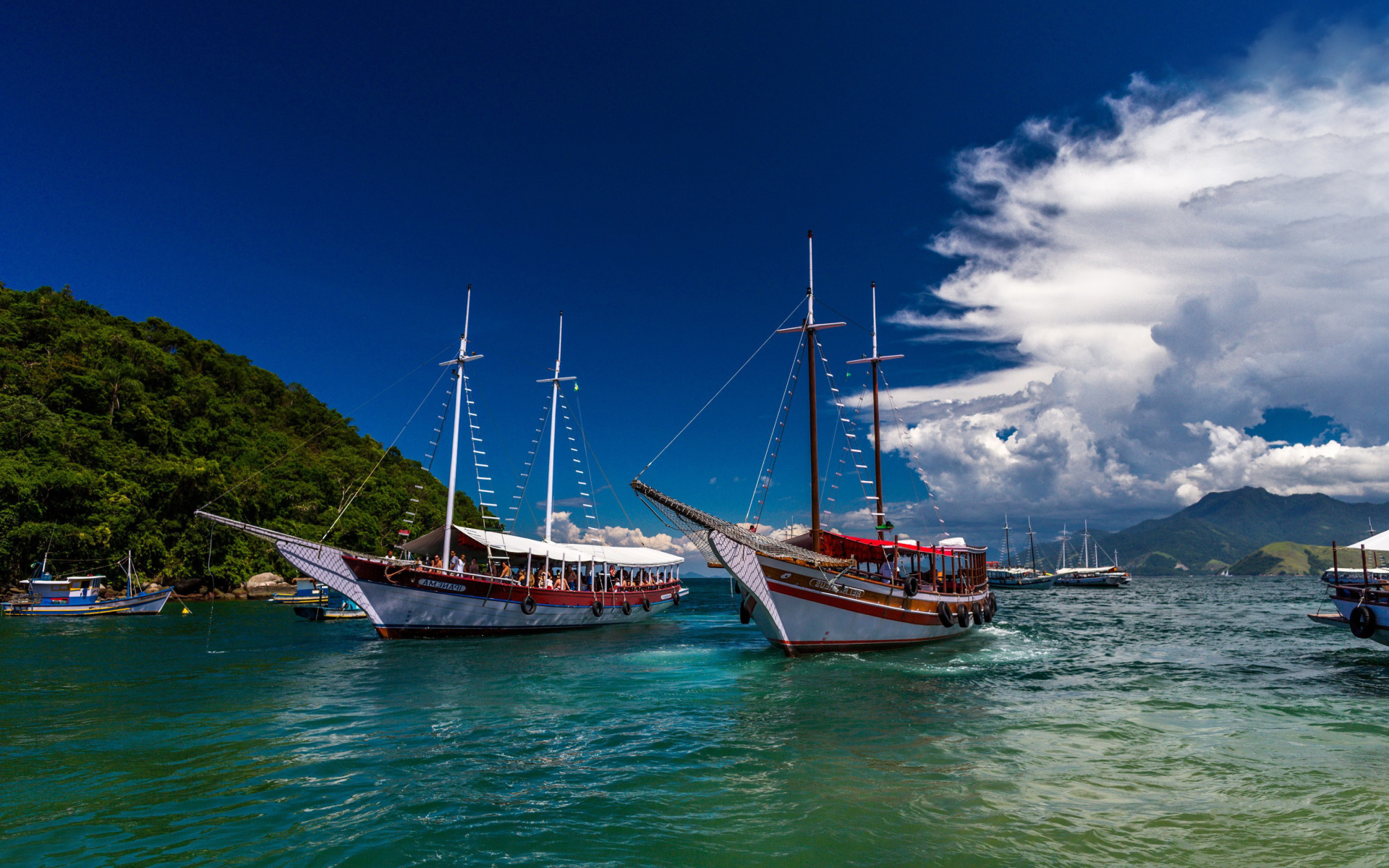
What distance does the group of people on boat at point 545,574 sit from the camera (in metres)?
35.9

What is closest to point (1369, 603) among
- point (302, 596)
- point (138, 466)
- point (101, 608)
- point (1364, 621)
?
point (1364, 621)

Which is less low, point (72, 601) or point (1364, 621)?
point (1364, 621)

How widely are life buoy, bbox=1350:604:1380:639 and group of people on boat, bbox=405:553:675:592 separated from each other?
33.7 m

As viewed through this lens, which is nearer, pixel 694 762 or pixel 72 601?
pixel 694 762

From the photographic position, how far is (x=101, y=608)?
42312 millimetres

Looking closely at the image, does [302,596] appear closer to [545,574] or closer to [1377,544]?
[545,574]

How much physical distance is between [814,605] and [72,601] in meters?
46.9

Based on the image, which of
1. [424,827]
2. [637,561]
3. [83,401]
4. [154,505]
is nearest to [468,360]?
[637,561]

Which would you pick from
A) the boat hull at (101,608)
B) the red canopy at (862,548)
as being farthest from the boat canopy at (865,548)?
the boat hull at (101,608)

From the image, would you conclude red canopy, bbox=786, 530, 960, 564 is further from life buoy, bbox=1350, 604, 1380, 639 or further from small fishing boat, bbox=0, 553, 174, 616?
small fishing boat, bbox=0, 553, 174, 616

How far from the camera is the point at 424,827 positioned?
8453mm

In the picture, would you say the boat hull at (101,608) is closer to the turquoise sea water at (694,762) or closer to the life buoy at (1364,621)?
the turquoise sea water at (694,762)

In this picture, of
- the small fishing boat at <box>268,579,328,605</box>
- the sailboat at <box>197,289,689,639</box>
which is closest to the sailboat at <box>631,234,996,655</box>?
the sailboat at <box>197,289,689,639</box>

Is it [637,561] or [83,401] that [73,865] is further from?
[83,401]
